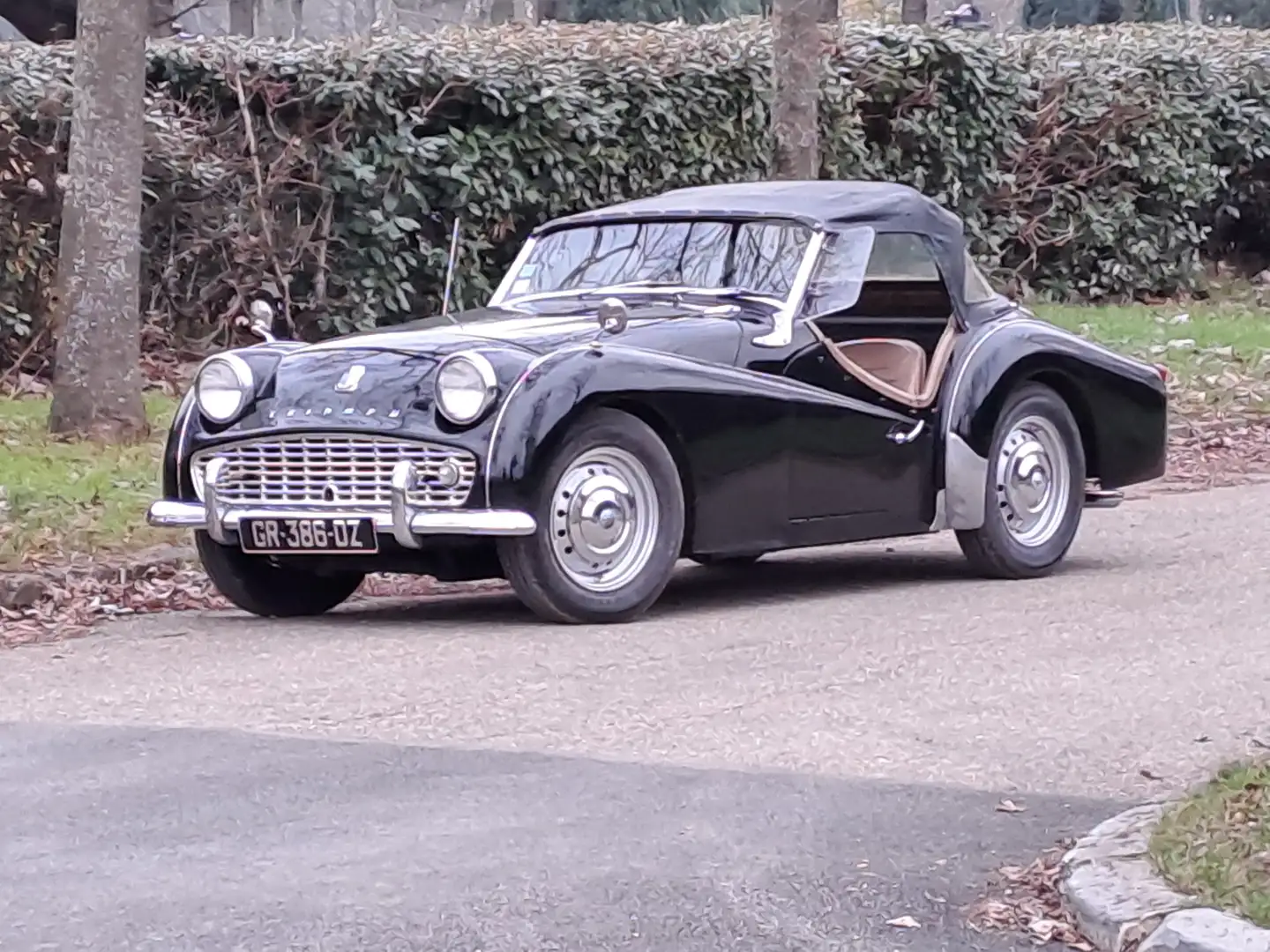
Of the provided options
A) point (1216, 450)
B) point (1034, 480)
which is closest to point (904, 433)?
point (1034, 480)

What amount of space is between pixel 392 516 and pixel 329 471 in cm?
34

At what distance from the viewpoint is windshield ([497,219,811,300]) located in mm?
9445

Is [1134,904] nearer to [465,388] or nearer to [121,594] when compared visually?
[465,388]

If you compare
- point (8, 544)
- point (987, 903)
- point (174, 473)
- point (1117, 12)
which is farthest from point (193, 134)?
point (1117, 12)

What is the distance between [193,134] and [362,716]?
9350 mm

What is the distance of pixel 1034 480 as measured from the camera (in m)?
9.77

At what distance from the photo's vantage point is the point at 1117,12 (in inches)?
2191

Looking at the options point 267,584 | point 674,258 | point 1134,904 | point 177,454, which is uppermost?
point 674,258

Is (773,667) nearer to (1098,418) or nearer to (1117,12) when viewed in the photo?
Result: (1098,418)

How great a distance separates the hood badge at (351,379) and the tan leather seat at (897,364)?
180 centimetres

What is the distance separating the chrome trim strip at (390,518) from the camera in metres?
7.97

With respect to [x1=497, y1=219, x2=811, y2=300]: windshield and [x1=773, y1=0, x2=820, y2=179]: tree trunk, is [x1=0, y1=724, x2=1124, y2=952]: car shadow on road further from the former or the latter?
[x1=773, y1=0, x2=820, y2=179]: tree trunk

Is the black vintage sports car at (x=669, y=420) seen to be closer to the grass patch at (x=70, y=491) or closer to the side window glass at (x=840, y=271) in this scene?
the side window glass at (x=840, y=271)

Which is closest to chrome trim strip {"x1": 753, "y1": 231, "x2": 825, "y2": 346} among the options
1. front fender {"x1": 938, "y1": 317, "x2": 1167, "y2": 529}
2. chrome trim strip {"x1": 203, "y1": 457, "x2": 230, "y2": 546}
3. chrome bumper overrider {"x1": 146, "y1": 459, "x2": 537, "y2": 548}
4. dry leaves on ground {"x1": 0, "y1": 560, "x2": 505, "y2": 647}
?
front fender {"x1": 938, "y1": 317, "x2": 1167, "y2": 529}
